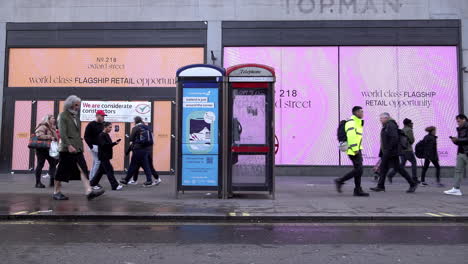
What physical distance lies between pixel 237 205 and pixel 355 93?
744 centimetres

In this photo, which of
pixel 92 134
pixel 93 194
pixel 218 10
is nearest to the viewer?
pixel 93 194

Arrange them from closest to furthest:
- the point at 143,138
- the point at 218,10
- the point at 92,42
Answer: the point at 143,138, the point at 218,10, the point at 92,42

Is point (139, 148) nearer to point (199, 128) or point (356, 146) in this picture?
point (199, 128)

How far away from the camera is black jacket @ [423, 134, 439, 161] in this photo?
10133mm

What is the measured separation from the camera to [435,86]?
1266 cm

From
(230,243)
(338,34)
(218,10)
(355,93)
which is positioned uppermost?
(218,10)

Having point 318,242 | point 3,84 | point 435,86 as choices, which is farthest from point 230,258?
point 3,84

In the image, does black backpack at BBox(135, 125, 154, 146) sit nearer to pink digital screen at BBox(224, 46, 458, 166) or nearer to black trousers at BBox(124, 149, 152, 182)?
black trousers at BBox(124, 149, 152, 182)

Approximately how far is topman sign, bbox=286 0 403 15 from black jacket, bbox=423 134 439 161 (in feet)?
15.9

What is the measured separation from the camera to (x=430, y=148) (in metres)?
10.2

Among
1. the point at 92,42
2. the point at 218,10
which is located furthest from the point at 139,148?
the point at 218,10

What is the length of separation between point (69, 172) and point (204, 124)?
264 cm

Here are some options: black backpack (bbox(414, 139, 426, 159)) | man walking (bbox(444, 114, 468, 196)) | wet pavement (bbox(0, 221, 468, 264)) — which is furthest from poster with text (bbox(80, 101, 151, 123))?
man walking (bbox(444, 114, 468, 196))

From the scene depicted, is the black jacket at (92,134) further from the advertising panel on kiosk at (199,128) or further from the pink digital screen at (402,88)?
the pink digital screen at (402,88)
